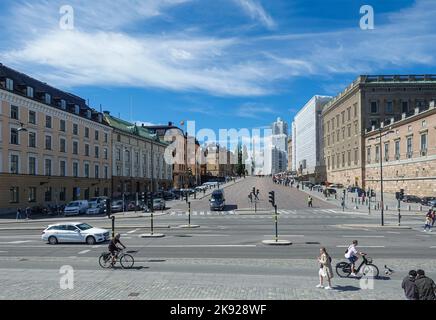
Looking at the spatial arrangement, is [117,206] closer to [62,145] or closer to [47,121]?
[62,145]

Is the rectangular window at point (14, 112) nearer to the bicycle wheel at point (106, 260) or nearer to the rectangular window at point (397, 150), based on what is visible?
the bicycle wheel at point (106, 260)

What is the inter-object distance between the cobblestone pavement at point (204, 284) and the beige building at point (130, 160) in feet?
198

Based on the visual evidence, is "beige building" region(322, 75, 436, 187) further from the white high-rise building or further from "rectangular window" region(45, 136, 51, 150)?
"rectangular window" region(45, 136, 51, 150)

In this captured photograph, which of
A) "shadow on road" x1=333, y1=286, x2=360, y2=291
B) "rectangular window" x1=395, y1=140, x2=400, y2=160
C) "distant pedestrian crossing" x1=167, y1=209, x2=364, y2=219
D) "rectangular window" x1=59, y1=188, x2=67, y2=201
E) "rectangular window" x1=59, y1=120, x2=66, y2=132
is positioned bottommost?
"distant pedestrian crossing" x1=167, y1=209, x2=364, y2=219

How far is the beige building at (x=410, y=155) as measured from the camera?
66.8 meters

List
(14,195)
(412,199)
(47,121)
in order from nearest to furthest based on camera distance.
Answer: (14,195) → (47,121) → (412,199)

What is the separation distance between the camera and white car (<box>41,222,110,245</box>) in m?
29.8

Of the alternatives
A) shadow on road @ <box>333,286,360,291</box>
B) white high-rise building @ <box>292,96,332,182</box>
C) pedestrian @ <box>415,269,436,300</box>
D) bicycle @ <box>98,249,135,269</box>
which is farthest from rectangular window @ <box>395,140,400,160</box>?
pedestrian @ <box>415,269,436,300</box>

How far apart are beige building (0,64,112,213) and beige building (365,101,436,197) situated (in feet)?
149

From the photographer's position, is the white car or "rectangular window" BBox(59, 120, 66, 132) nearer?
the white car

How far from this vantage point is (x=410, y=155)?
74625 mm

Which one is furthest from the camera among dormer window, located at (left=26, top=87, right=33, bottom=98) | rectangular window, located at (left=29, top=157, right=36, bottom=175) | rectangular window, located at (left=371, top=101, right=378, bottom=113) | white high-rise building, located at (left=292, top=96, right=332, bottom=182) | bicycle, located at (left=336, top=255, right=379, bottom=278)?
white high-rise building, located at (left=292, top=96, right=332, bottom=182)

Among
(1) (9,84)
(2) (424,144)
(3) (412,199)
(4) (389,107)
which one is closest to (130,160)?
(1) (9,84)

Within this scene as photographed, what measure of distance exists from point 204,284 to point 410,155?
67.7 m
